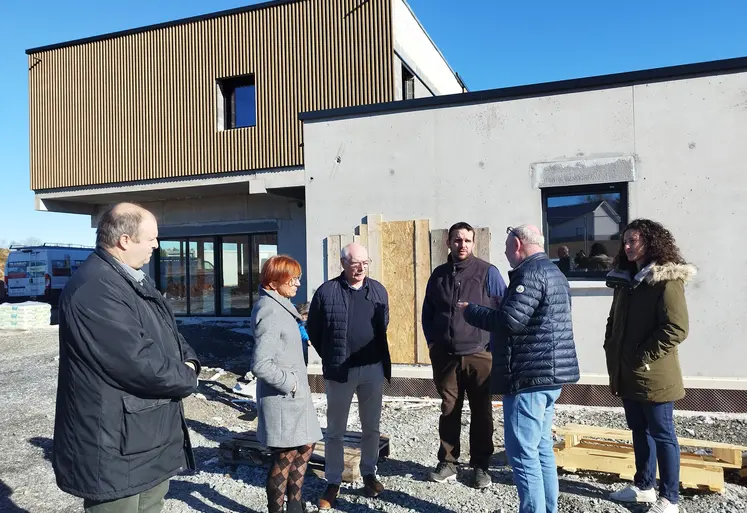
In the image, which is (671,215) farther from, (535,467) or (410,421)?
(535,467)

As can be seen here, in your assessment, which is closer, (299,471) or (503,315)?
(503,315)

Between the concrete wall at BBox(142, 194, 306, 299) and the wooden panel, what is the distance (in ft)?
22.4

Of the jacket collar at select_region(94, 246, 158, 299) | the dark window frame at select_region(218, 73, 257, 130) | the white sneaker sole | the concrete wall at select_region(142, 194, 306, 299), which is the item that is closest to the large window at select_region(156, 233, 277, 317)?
the concrete wall at select_region(142, 194, 306, 299)

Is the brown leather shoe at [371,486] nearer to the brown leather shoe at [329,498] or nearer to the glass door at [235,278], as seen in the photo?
the brown leather shoe at [329,498]

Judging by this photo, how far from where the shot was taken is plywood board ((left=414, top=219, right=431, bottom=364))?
707 centimetres

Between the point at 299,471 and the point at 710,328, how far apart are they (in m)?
4.99

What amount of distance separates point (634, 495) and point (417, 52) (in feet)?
38.7

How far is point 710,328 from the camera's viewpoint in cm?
612

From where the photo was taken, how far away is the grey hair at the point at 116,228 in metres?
2.57

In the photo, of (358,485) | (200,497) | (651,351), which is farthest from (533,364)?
(200,497)

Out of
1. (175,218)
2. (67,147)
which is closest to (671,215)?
(175,218)

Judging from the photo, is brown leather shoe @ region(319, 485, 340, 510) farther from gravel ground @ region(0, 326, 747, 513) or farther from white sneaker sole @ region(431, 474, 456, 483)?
white sneaker sole @ region(431, 474, 456, 483)

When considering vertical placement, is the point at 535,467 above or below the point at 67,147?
below

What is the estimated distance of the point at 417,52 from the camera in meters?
13.6
